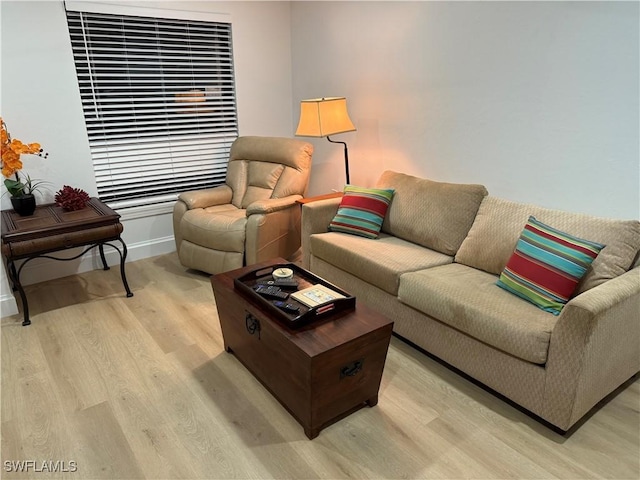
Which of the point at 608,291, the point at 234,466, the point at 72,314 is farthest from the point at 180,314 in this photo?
the point at 608,291

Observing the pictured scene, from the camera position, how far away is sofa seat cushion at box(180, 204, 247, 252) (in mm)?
Answer: 3166

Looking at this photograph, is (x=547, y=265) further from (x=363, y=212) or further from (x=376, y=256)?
(x=363, y=212)

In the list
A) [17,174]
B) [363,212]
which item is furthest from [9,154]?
[363,212]

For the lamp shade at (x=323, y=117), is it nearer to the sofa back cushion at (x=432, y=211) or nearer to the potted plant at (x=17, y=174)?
the sofa back cushion at (x=432, y=211)

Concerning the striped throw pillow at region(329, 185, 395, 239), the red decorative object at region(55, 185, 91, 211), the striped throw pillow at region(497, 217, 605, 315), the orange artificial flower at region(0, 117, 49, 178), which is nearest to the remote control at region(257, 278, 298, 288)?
the striped throw pillow at region(329, 185, 395, 239)

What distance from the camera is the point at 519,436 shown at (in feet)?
6.03

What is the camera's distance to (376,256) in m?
2.58

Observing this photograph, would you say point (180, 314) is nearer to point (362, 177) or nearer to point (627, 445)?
point (362, 177)

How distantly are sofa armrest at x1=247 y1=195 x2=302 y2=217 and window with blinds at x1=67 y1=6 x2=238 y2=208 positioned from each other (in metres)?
1.13

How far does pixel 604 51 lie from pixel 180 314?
9.48ft

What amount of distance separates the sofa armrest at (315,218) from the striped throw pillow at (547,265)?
1327 millimetres

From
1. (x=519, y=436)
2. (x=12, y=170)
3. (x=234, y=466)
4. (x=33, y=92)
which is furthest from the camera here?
(x=33, y=92)

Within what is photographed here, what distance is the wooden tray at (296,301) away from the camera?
1.83 metres

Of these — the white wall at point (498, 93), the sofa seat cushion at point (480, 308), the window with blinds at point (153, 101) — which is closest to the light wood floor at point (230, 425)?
the sofa seat cushion at point (480, 308)
